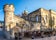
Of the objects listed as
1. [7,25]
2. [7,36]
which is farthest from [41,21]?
[7,36]

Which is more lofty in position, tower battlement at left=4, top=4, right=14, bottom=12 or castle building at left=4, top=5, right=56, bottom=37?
tower battlement at left=4, top=4, right=14, bottom=12

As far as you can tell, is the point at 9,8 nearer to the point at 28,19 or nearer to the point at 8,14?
the point at 8,14

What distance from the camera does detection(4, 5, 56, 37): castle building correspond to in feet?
36.4

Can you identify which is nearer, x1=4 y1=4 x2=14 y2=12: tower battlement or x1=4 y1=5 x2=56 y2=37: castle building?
x1=4 y1=5 x2=56 y2=37: castle building

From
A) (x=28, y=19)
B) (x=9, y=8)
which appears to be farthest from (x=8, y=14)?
(x=28, y=19)

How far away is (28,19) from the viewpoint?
1409cm

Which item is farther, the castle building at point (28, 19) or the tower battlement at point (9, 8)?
the tower battlement at point (9, 8)

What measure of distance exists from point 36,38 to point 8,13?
550 cm

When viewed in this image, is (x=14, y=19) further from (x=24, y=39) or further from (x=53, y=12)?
(x=24, y=39)

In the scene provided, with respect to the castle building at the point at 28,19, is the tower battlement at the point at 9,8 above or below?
above

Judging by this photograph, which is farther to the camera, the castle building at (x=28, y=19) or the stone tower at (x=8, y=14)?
the stone tower at (x=8, y=14)

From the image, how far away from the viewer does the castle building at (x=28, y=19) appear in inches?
437

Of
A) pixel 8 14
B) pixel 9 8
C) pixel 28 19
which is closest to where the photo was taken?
pixel 9 8

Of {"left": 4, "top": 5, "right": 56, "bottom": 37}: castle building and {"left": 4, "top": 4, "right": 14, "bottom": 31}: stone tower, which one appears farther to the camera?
{"left": 4, "top": 4, "right": 14, "bottom": 31}: stone tower
